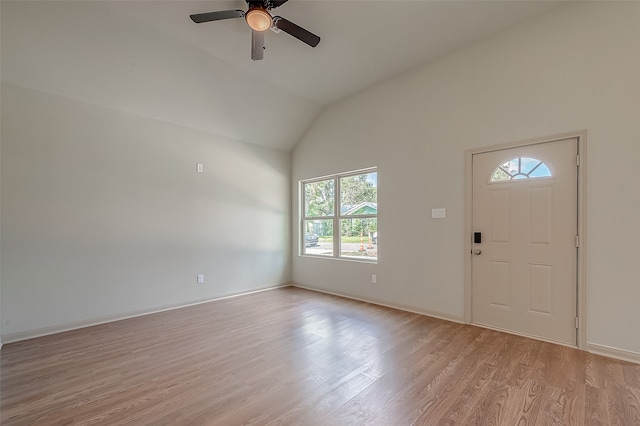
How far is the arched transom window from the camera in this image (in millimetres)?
3035

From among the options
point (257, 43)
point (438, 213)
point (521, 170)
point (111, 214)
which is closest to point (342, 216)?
point (438, 213)

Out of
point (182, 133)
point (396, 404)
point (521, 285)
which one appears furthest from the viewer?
point (182, 133)

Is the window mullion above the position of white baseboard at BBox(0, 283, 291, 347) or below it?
above

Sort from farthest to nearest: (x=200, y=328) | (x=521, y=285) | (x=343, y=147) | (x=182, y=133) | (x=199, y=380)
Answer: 1. (x=343, y=147)
2. (x=182, y=133)
3. (x=200, y=328)
4. (x=521, y=285)
5. (x=199, y=380)

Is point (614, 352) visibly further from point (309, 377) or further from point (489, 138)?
point (309, 377)

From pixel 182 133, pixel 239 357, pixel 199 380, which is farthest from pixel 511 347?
pixel 182 133

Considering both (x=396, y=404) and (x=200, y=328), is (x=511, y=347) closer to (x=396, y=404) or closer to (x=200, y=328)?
(x=396, y=404)

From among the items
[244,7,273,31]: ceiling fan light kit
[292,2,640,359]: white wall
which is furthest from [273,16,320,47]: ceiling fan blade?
[292,2,640,359]: white wall

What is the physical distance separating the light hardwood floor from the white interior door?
26 centimetres

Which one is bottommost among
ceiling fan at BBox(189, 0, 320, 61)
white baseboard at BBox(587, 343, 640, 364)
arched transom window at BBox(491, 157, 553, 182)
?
white baseboard at BBox(587, 343, 640, 364)

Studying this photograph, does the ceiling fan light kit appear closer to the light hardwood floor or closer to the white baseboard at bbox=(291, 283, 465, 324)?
the light hardwood floor

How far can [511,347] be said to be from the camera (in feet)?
9.25

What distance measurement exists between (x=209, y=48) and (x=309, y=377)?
12.3 feet

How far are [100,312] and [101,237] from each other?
3.11 feet
